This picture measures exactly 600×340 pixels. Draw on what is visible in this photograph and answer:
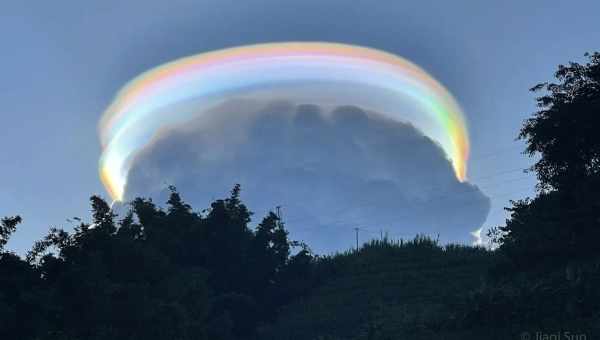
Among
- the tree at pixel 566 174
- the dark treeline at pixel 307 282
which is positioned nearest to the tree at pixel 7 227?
the dark treeline at pixel 307 282

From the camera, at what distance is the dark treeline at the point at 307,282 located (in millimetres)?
19562

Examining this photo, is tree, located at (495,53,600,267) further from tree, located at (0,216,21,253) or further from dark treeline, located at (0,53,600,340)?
tree, located at (0,216,21,253)

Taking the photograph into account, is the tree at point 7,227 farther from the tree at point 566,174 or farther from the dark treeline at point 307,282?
the tree at point 566,174

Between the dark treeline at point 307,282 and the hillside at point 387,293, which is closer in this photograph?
the dark treeline at point 307,282

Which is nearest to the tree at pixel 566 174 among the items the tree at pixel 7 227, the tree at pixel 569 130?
the tree at pixel 569 130

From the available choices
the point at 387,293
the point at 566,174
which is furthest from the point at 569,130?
the point at 387,293

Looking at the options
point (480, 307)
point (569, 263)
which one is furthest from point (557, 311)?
point (569, 263)

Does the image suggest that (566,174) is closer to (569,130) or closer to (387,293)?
(569,130)

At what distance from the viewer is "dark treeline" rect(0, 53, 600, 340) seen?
1956 centimetres

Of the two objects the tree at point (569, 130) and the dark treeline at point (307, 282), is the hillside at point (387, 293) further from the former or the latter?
the tree at point (569, 130)

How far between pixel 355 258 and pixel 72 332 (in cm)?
2262

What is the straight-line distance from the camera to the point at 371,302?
31219mm

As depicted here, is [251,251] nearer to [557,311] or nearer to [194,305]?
[194,305]

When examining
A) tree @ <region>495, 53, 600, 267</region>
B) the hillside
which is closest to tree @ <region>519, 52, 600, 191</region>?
tree @ <region>495, 53, 600, 267</region>
